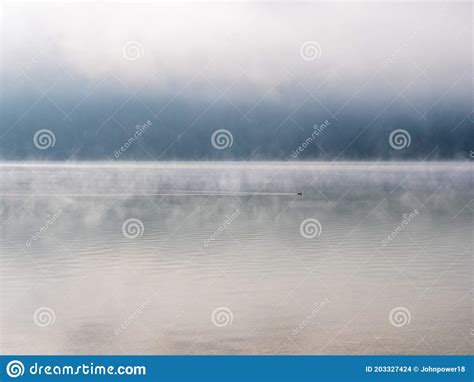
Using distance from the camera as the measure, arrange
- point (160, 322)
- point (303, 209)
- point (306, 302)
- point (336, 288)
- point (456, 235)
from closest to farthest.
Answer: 1. point (160, 322)
2. point (306, 302)
3. point (336, 288)
4. point (456, 235)
5. point (303, 209)

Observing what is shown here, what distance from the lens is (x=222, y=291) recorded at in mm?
10445

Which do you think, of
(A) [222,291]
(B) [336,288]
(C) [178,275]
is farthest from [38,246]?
(B) [336,288]

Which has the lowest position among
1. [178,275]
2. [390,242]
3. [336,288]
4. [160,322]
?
[160,322]

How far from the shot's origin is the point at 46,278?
11.4 meters

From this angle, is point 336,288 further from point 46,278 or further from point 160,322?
point 46,278

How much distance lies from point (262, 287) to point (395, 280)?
2241mm

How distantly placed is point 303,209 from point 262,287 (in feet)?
39.2

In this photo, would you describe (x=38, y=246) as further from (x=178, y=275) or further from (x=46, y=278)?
(x=178, y=275)

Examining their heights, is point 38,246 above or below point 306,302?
above

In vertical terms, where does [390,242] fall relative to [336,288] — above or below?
above

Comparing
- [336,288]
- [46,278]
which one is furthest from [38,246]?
[336,288]

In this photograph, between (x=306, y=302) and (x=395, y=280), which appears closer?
(x=306, y=302)
